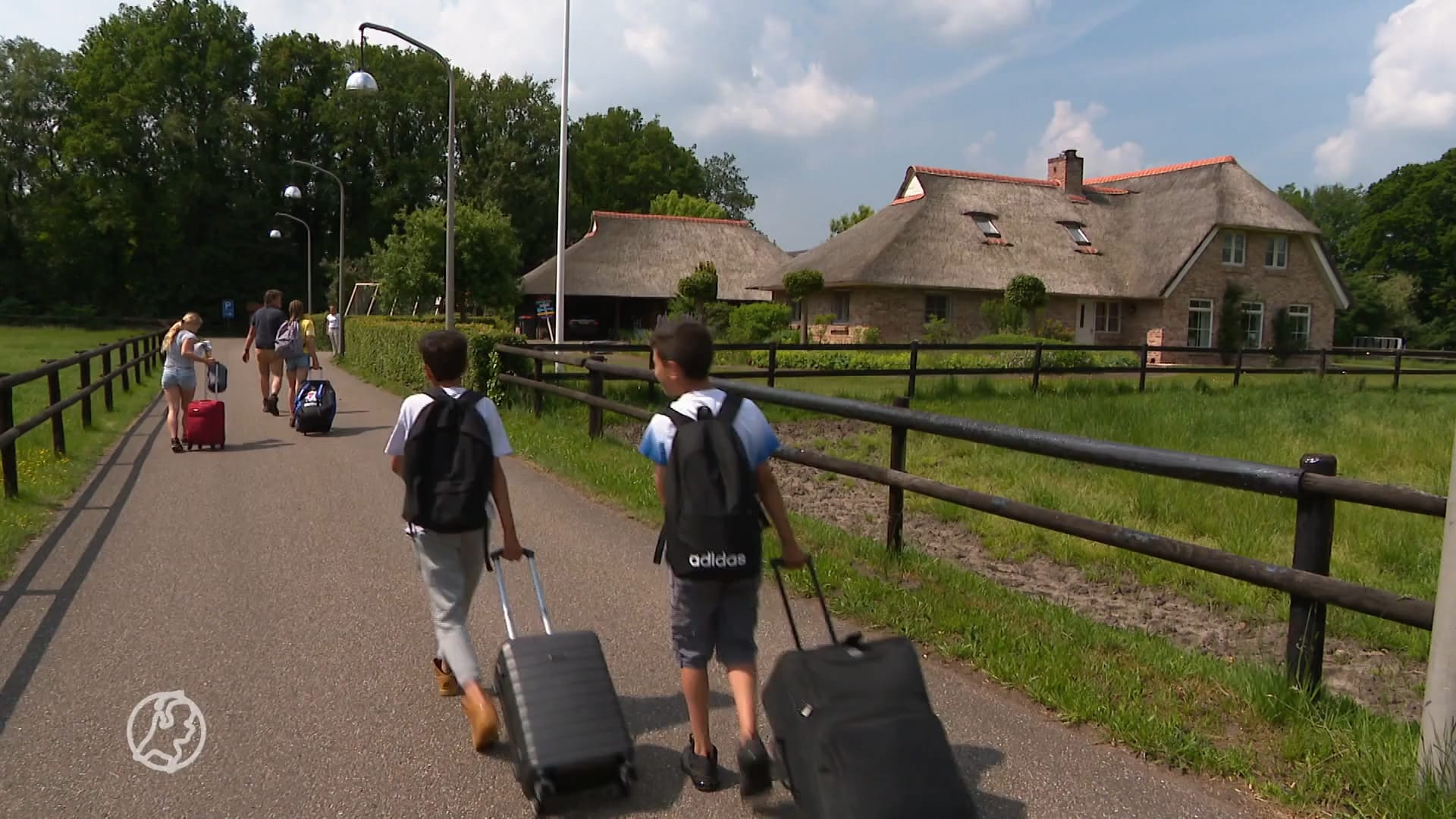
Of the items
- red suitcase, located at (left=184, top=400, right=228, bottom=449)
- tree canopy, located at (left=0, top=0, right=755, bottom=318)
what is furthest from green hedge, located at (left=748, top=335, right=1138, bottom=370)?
tree canopy, located at (left=0, top=0, right=755, bottom=318)

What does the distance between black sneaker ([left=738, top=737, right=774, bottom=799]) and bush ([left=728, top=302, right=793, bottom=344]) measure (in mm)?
35508

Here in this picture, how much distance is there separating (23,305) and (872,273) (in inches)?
2115

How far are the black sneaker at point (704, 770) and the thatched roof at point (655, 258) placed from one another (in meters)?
46.4

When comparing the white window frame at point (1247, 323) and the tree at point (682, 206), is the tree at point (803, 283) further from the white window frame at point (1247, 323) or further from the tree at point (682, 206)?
the tree at point (682, 206)

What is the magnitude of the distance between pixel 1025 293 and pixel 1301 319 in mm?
13412

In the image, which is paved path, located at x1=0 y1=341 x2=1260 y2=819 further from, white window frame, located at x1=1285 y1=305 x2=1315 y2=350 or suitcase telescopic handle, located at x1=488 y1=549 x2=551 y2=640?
white window frame, located at x1=1285 y1=305 x2=1315 y2=350

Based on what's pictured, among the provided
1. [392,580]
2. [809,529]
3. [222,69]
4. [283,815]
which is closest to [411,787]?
[283,815]

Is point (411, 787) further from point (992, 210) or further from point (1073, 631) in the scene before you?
point (992, 210)

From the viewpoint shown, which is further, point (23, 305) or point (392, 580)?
point (23, 305)

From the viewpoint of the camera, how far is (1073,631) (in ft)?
17.6

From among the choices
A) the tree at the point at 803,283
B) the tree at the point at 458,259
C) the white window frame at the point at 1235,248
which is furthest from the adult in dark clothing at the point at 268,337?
the white window frame at the point at 1235,248

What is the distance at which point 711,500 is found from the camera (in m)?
3.46

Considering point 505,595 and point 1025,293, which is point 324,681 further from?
point 1025,293

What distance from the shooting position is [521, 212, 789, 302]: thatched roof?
50.5 metres
